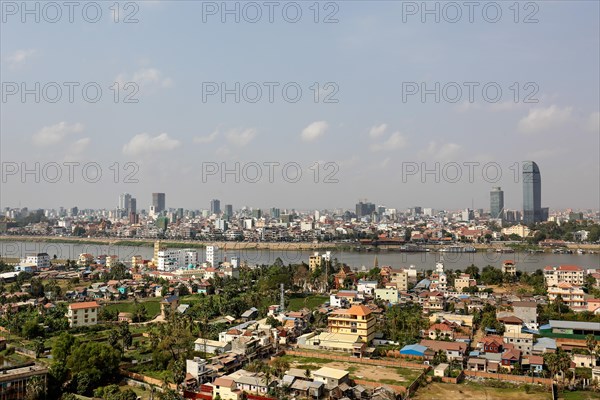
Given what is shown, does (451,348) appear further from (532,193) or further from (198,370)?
(532,193)

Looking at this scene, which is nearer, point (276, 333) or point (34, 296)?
point (276, 333)

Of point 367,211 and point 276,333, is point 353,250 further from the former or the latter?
point 367,211

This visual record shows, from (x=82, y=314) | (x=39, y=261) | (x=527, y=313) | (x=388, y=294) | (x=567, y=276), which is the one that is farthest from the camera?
(x=39, y=261)

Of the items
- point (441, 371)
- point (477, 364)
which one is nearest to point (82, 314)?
point (441, 371)

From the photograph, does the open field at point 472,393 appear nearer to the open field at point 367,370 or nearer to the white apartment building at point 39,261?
the open field at point 367,370

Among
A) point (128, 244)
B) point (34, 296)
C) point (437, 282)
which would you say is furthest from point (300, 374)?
point (128, 244)

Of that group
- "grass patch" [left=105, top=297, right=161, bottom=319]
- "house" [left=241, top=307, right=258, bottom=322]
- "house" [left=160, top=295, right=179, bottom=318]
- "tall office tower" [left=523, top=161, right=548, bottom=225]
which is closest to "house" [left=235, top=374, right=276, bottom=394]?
"house" [left=241, top=307, right=258, bottom=322]
